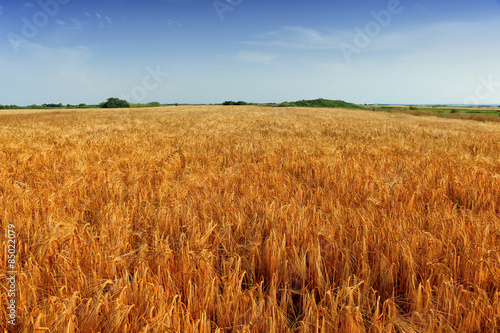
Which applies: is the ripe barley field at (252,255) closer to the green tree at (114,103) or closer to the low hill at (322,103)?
the low hill at (322,103)

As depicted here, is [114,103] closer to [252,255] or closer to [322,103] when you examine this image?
[322,103]

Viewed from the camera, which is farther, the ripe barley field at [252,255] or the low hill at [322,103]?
the low hill at [322,103]

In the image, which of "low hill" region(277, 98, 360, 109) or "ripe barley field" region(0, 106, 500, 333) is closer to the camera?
"ripe barley field" region(0, 106, 500, 333)

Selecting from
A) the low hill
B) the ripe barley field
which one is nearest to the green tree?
the low hill

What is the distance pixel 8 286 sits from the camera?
146 cm

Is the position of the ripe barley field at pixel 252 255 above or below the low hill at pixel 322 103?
below

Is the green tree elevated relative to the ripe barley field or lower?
elevated

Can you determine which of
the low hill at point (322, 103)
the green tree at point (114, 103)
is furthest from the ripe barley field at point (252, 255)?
the green tree at point (114, 103)

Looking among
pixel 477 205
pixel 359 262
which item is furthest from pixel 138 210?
pixel 477 205

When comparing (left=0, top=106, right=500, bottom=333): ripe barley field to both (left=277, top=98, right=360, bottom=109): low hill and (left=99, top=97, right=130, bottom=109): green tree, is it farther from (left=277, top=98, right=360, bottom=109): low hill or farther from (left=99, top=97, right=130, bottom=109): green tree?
(left=99, top=97, right=130, bottom=109): green tree

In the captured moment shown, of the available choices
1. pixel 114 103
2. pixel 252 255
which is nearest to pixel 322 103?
pixel 114 103

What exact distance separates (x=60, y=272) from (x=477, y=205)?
387 cm

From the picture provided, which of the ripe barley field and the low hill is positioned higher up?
the low hill

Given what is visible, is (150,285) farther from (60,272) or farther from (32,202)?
(32,202)
